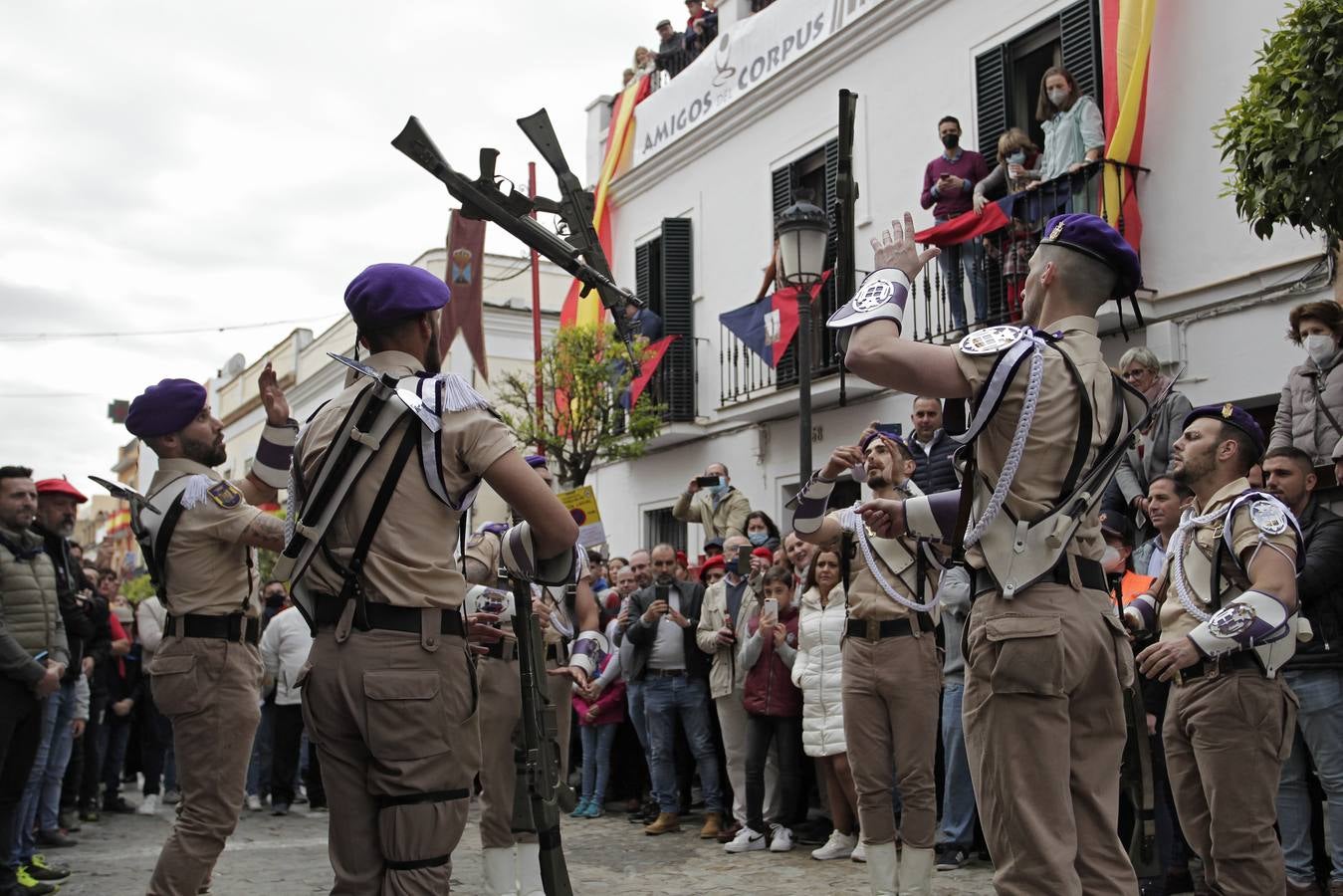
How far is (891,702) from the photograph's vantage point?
20.7ft

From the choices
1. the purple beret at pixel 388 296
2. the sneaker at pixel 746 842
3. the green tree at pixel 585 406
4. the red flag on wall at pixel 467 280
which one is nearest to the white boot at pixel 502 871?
the sneaker at pixel 746 842

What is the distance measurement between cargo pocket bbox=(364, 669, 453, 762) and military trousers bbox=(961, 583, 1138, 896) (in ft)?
5.00

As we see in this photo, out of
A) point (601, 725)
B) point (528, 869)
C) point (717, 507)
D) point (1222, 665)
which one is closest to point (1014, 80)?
point (717, 507)

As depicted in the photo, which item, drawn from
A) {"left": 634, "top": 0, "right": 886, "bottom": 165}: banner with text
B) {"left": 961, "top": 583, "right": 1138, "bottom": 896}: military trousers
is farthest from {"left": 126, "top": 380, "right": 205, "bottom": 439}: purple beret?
{"left": 634, "top": 0, "right": 886, "bottom": 165}: banner with text

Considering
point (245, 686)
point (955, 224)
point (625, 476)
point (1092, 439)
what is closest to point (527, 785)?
point (245, 686)

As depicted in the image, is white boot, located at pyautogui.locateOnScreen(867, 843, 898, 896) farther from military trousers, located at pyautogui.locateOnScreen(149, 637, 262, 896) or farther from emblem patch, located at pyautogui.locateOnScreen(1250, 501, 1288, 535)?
military trousers, located at pyautogui.locateOnScreen(149, 637, 262, 896)

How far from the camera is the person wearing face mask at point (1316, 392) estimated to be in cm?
753

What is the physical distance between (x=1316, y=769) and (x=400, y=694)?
4.86m

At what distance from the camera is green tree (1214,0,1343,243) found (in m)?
6.48

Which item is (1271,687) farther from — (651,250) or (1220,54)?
(651,250)

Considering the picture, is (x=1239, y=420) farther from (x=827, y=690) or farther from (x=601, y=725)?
(x=601, y=725)

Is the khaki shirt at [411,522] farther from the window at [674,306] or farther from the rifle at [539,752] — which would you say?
the window at [674,306]

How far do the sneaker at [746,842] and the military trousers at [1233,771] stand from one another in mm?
4180

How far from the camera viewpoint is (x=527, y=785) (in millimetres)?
4215
